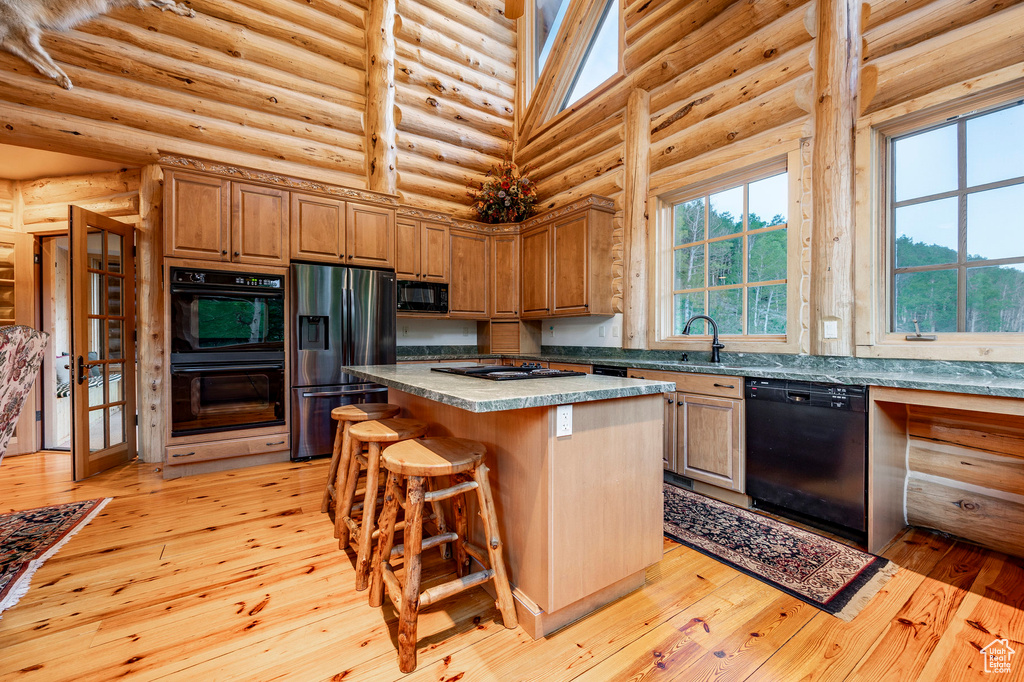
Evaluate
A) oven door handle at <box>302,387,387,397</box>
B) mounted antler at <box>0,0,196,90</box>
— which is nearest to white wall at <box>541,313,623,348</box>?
oven door handle at <box>302,387,387,397</box>

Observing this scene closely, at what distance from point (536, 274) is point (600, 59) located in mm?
2393

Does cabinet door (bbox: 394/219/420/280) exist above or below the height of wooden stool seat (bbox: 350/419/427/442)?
above

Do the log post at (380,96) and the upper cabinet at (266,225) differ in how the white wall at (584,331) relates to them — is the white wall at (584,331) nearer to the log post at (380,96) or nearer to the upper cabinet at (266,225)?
the upper cabinet at (266,225)

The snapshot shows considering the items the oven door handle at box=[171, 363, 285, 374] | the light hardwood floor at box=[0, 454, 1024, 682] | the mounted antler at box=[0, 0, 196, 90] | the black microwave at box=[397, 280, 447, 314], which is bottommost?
the light hardwood floor at box=[0, 454, 1024, 682]

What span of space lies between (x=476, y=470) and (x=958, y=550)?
250cm

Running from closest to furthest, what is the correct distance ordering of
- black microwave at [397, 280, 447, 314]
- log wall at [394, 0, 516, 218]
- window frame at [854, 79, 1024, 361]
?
1. window frame at [854, 79, 1024, 361]
2. black microwave at [397, 280, 447, 314]
3. log wall at [394, 0, 516, 218]

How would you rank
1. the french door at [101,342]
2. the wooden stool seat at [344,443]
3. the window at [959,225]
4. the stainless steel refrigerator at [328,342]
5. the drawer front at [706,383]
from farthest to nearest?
the stainless steel refrigerator at [328,342], the french door at [101,342], the drawer front at [706,383], the wooden stool seat at [344,443], the window at [959,225]

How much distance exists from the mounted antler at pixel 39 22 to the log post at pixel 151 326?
91cm

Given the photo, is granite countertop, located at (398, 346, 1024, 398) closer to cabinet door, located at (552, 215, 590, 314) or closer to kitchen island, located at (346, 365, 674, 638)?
cabinet door, located at (552, 215, 590, 314)

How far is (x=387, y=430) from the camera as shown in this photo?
1986mm

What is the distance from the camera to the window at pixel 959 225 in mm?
2117

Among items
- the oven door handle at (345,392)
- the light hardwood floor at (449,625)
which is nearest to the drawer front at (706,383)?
the light hardwood floor at (449,625)

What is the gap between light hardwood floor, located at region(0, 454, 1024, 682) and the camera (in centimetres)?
139

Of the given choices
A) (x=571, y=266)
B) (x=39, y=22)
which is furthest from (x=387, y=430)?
(x=39, y=22)
